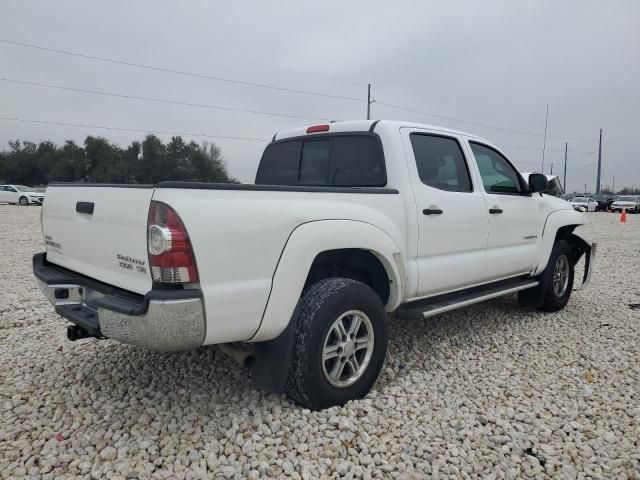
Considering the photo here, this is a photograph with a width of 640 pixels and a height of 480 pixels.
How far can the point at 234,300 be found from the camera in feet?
7.44

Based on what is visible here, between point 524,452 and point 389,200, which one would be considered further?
point 389,200

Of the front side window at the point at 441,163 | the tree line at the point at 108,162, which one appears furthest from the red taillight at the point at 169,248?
the tree line at the point at 108,162

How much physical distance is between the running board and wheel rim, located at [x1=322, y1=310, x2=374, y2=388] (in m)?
0.43

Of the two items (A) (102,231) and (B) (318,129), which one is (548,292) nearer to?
(B) (318,129)

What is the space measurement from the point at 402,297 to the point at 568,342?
6.76ft

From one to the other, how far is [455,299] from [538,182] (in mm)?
1663

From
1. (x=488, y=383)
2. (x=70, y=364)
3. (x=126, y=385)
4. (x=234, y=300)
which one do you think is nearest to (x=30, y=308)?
(x=70, y=364)

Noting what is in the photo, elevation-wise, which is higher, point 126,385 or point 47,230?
point 47,230

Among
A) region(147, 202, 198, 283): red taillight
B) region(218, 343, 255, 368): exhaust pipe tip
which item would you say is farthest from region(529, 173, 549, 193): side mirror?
region(147, 202, 198, 283): red taillight

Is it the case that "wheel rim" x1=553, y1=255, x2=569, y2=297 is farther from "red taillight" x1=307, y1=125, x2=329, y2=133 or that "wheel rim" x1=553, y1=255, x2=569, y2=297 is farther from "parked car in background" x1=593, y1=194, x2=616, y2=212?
"parked car in background" x1=593, y1=194, x2=616, y2=212

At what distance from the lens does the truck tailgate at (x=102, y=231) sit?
229 centimetres

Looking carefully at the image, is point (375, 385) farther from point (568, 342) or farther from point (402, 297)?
point (568, 342)

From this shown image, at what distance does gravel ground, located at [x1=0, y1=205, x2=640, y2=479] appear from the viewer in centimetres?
234

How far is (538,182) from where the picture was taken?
4.45 m
